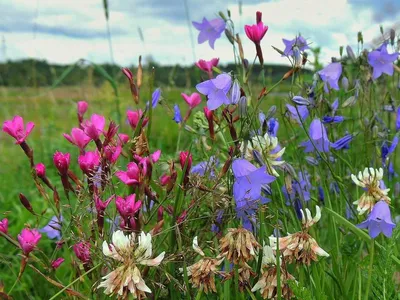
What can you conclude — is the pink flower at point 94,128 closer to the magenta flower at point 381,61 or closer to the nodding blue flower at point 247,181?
the nodding blue flower at point 247,181

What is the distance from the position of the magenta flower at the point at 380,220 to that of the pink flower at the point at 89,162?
68cm

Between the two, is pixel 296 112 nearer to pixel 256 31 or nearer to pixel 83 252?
pixel 256 31

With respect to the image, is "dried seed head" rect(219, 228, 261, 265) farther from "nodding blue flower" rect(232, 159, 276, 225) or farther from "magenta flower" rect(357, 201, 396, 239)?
"magenta flower" rect(357, 201, 396, 239)

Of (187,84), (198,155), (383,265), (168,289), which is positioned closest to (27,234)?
(168,289)

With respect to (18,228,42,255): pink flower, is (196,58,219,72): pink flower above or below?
above

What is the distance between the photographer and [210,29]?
199cm

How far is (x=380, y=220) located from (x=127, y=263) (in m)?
0.64

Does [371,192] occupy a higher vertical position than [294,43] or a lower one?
lower

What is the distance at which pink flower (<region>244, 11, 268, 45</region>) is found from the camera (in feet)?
5.19

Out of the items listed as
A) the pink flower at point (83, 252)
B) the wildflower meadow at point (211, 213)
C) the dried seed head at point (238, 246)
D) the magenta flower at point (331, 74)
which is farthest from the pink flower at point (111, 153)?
the magenta flower at point (331, 74)

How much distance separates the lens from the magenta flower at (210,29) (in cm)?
193

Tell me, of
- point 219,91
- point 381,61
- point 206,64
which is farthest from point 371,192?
point 381,61

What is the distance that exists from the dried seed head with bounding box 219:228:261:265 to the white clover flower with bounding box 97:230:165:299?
6.5 inches

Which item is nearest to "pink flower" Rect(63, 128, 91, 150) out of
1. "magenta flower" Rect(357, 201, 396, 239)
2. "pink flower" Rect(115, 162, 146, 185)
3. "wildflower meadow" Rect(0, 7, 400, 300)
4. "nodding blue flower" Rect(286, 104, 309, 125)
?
"wildflower meadow" Rect(0, 7, 400, 300)
